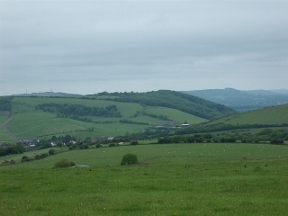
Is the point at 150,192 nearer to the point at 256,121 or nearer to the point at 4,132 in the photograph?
the point at 256,121

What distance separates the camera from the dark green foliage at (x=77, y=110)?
170 meters

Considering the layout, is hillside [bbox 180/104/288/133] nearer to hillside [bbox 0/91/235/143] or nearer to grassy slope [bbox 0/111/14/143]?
hillside [bbox 0/91/235/143]

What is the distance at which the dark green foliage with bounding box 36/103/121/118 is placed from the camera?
17050cm

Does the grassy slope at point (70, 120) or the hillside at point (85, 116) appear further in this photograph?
the hillside at point (85, 116)

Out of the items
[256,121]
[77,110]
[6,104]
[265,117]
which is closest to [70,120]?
[77,110]

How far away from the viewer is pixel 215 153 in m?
66.1

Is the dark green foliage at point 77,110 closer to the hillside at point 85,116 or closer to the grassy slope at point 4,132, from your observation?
the hillside at point 85,116

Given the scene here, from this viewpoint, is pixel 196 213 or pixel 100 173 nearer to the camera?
pixel 196 213

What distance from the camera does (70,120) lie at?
15825 centimetres

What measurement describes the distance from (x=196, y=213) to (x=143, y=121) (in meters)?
144

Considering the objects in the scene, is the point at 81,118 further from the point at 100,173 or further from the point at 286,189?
the point at 286,189

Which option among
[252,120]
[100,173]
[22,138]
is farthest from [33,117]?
[100,173]

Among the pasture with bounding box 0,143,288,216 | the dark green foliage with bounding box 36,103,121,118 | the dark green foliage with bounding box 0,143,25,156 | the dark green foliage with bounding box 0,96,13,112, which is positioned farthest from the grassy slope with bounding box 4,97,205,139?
the pasture with bounding box 0,143,288,216

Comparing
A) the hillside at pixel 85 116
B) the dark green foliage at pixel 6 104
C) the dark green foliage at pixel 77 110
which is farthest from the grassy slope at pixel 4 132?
the dark green foliage at pixel 77 110
